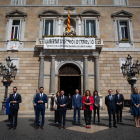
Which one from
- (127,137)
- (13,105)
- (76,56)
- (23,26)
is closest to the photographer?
(127,137)

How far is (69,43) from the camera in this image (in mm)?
15664

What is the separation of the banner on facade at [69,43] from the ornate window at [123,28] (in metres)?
3.61

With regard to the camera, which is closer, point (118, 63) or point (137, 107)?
point (137, 107)

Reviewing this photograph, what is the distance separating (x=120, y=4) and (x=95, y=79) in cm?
1049

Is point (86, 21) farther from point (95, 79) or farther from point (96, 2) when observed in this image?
point (95, 79)

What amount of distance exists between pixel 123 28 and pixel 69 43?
7428 mm

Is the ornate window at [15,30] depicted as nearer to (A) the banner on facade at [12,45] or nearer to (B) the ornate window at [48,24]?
(A) the banner on facade at [12,45]

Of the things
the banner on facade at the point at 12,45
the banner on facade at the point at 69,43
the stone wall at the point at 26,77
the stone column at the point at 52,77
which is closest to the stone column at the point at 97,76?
the banner on facade at the point at 69,43

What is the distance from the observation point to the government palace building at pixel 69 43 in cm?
1552

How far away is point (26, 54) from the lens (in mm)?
16391

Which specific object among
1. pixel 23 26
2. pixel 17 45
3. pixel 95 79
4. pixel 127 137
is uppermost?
pixel 23 26

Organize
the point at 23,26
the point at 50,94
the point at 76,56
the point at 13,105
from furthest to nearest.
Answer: the point at 23,26 < the point at 76,56 < the point at 50,94 < the point at 13,105

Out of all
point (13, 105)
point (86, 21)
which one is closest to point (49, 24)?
point (86, 21)

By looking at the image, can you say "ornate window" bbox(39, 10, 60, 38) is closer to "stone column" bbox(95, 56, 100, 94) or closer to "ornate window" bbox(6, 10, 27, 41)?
"ornate window" bbox(6, 10, 27, 41)
